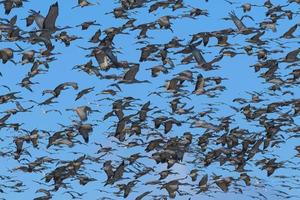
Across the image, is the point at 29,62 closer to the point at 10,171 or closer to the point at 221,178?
the point at 10,171

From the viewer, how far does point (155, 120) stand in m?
63.4

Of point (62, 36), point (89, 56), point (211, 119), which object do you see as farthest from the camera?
point (211, 119)

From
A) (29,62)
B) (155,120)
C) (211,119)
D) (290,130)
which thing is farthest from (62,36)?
(290,130)

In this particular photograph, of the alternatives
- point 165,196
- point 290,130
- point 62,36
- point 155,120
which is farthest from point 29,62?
point 290,130

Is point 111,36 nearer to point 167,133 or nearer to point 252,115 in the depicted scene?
point 167,133

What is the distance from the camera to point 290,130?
65.2m

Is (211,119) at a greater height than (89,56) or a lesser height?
lesser

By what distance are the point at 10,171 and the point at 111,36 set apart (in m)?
14.0

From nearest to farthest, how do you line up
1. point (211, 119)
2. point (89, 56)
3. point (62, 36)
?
point (89, 56)
point (62, 36)
point (211, 119)

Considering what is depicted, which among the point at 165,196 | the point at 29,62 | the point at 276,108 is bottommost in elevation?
the point at 165,196

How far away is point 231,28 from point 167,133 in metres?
8.21

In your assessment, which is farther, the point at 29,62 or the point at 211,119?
the point at 211,119

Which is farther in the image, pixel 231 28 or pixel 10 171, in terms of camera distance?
pixel 10 171

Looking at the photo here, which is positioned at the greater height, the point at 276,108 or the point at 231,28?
the point at 231,28
